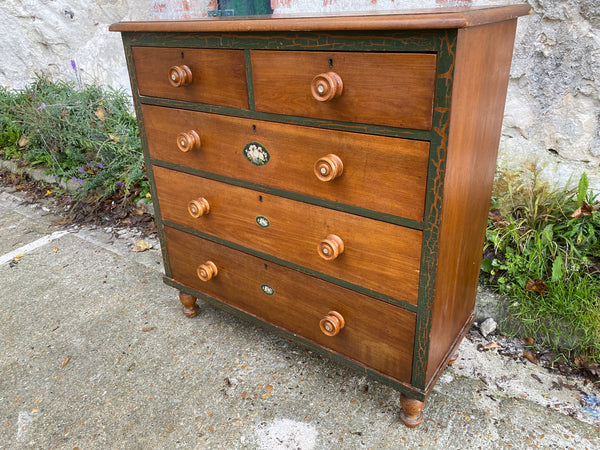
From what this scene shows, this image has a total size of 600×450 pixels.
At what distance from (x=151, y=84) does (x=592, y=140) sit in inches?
74.6

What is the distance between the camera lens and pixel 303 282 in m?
1.67

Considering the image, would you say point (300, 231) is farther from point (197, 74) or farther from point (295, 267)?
point (197, 74)

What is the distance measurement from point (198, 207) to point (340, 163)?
2.29 feet

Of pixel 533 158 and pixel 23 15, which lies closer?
pixel 533 158

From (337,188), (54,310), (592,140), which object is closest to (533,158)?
(592,140)

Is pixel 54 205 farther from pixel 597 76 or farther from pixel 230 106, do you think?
pixel 597 76

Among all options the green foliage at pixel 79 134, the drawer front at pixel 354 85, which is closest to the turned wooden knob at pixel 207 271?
the drawer front at pixel 354 85

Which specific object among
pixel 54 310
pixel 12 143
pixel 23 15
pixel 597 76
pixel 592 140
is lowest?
pixel 54 310

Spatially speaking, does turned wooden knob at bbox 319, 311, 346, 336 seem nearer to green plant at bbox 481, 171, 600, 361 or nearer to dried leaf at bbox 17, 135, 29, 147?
green plant at bbox 481, 171, 600, 361

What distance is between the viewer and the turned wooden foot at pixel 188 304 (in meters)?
2.21

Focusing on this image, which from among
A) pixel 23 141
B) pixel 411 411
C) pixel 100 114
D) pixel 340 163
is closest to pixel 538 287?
pixel 411 411

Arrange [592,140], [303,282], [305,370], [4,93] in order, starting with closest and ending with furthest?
1. [303,282]
2. [305,370]
3. [592,140]
4. [4,93]

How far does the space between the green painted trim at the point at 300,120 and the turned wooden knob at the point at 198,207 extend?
13.8 inches

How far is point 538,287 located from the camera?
2.02m
